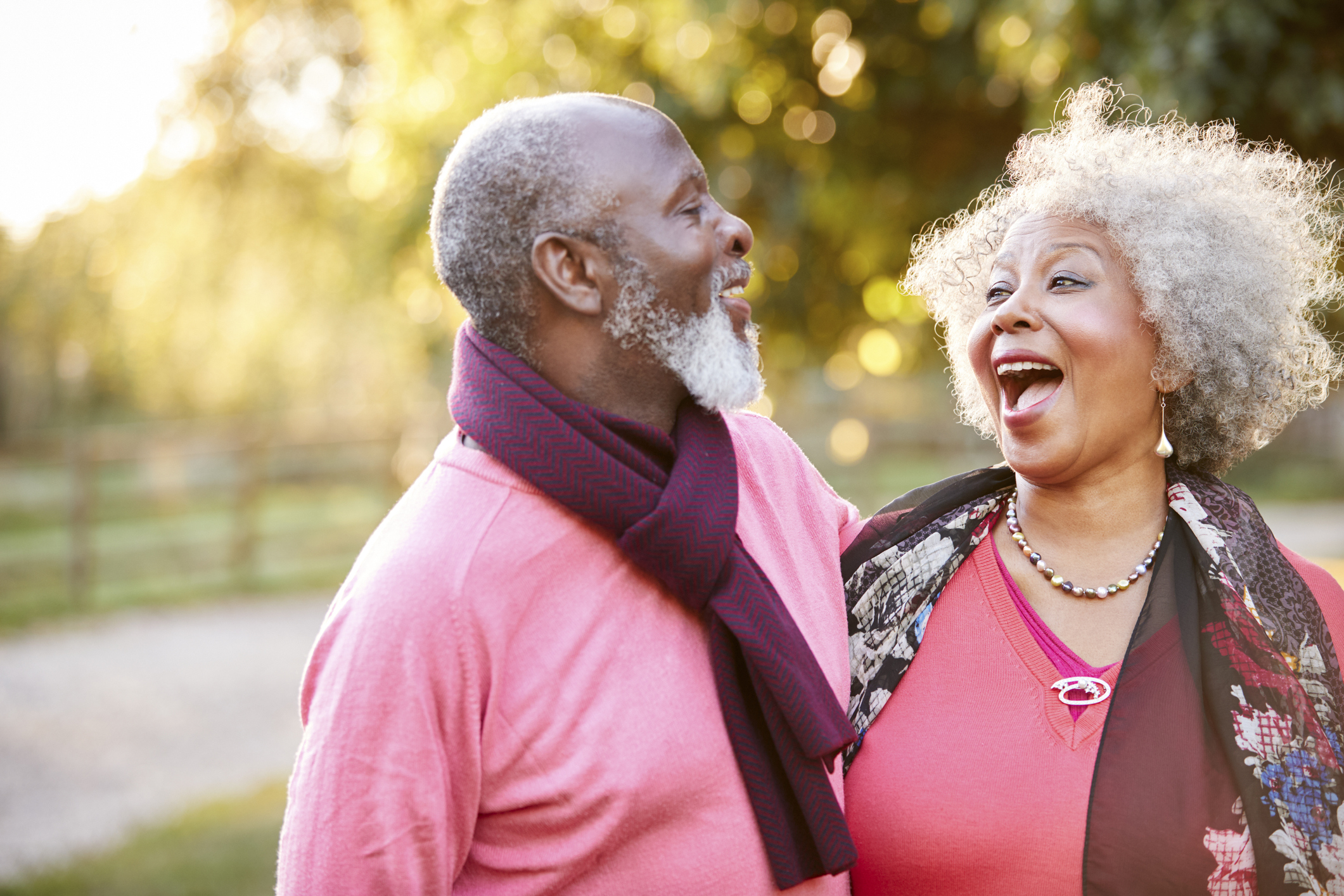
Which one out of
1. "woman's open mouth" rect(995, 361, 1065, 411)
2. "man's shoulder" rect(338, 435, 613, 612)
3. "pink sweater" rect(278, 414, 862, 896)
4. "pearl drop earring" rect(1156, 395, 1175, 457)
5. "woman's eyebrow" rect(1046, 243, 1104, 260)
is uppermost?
"woman's eyebrow" rect(1046, 243, 1104, 260)

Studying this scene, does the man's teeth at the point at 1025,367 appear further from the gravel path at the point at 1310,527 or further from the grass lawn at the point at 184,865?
the gravel path at the point at 1310,527

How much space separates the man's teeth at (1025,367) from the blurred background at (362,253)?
7.58 ft

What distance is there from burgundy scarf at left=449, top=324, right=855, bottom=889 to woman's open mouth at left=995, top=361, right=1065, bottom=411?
81 cm

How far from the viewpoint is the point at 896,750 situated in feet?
7.83

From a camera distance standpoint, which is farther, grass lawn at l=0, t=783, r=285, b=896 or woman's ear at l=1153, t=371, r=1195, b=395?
grass lawn at l=0, t=783, r=285, b=896

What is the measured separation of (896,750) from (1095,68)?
3.34m

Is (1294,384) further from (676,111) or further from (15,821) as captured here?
(15,821)

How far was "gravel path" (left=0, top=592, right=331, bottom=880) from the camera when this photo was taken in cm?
656

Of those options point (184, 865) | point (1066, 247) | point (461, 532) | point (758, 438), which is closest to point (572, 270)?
point (461, 532)

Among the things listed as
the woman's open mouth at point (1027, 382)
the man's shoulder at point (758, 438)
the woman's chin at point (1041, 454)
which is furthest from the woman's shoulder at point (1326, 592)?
the man's shoulder at point (758, 438)

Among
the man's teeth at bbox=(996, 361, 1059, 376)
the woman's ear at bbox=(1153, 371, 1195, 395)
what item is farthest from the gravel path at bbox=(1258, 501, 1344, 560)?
the man's teeth at bbox=(996, 361, 1059, 376)

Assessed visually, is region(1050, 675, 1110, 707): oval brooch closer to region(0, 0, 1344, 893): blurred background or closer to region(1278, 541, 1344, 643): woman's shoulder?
region(1278, 541, 1344, 643): woman's shoulder

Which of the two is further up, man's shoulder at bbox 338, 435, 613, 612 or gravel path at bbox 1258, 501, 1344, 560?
gravel path at bbox 1258, 501, 1344, 560

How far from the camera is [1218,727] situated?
2166 millimetres
